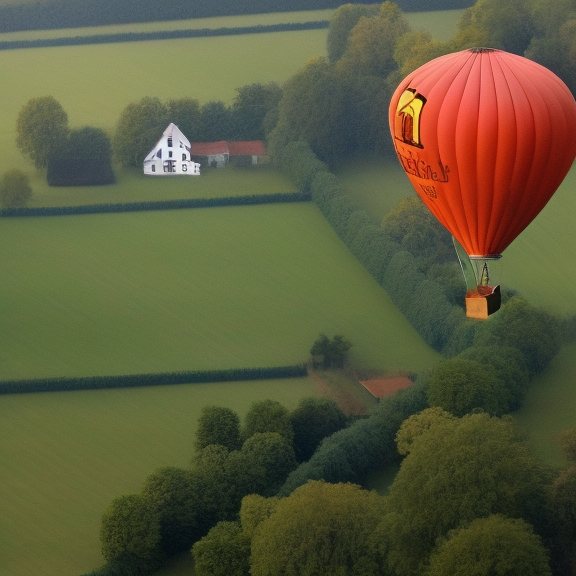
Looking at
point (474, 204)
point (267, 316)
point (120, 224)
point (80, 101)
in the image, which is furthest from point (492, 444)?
point (80, 101)

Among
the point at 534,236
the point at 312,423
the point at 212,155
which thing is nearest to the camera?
the point at 312,423

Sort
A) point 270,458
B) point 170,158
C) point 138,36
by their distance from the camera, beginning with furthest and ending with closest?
point 138,36 → point 170,158 → point 270,458

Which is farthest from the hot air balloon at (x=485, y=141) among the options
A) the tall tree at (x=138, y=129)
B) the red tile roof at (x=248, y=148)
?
the tall tree at (x=138, y=129)

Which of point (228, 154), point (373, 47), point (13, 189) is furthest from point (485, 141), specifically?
point (373, 47)

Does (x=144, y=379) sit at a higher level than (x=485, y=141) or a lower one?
lower

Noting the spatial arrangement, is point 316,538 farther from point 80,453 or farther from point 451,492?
point 80,453

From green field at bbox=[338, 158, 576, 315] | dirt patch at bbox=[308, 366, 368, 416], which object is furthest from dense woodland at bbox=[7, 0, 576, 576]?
green field at bbox=[338, 158, 576, 315]

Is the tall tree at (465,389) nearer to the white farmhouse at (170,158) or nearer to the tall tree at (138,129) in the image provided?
the white farmhouse at (170,158)

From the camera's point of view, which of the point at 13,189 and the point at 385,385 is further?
the point at 13,189
